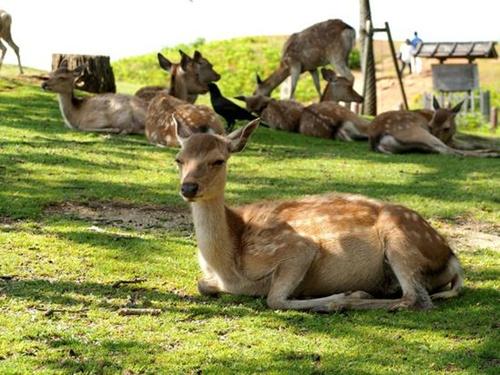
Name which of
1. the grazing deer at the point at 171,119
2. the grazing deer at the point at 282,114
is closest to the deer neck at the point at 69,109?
the grazing deer at the point at 171,119

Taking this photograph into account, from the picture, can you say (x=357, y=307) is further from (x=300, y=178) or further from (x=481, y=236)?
(x=300, y=178)

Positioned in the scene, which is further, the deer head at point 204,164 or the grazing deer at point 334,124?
Result: the grazing deer at point 334,124

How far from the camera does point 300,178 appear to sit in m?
11.2

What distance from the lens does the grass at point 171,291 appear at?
15.9ft

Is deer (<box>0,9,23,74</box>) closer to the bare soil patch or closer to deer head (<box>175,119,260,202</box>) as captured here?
the bare soil patch

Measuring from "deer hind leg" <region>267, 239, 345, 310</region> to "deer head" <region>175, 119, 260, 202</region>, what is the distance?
1.88 feet

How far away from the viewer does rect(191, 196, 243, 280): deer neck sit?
5.93 metres

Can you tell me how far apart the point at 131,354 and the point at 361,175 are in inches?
275

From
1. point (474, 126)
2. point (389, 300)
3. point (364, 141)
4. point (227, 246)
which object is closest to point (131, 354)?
point (227, 246)

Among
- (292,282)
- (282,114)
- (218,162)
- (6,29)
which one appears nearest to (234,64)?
(6,29)

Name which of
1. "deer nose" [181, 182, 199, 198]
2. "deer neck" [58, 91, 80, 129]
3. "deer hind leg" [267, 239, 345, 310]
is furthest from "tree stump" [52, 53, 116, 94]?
"deer hind leg" [267, 239, 345, 310]

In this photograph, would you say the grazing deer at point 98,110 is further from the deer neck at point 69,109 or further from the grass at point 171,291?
the grass at point 171,291

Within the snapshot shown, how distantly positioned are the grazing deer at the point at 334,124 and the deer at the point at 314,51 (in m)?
4.74

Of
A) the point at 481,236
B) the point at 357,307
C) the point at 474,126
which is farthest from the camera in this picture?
the point at 474,126
